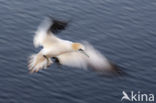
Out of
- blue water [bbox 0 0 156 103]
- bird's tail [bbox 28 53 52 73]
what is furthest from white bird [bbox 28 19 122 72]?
blue water [bbox 0 0 156 103]

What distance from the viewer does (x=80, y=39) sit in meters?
30.6

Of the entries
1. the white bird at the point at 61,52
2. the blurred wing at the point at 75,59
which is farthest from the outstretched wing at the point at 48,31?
the blurred wing at the point at 75,59

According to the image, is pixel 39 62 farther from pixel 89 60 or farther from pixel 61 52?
pixel 89 60

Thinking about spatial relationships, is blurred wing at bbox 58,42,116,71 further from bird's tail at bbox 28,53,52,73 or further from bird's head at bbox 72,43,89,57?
bird's tail at bbox 28,53,52,73

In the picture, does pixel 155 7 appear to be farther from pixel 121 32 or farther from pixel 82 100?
pixel 82 100

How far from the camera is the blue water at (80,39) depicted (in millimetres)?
27000

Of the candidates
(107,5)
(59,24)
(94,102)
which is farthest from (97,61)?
(107,5)

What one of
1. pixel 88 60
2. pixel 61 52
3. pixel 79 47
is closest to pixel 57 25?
pixel 61 52

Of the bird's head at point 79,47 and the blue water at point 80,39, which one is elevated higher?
the blue water at point 80,39

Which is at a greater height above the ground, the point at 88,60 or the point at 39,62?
the point at 88,60

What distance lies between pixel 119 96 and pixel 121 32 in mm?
5907

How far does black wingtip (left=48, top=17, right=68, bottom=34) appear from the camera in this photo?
696 inches

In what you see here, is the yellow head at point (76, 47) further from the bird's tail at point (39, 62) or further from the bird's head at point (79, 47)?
the bird's tail at point (39, 62)

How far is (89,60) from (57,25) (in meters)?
1.99
